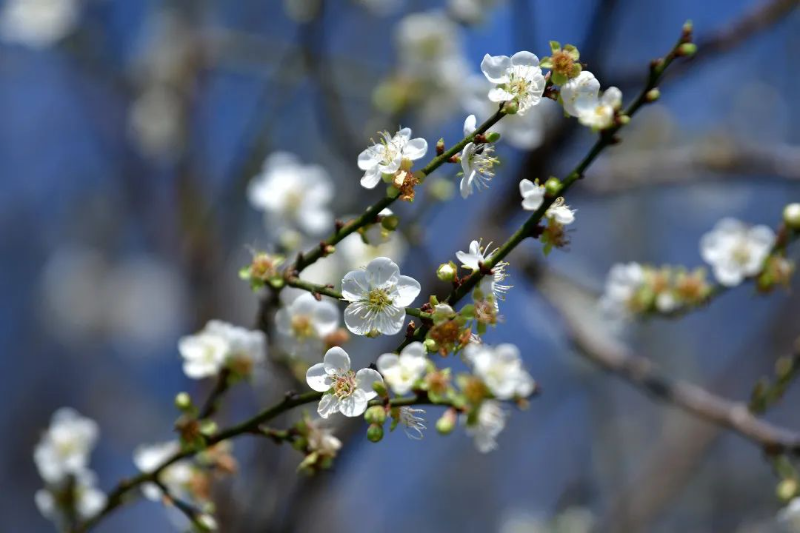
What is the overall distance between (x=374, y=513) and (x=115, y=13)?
3.68 metres

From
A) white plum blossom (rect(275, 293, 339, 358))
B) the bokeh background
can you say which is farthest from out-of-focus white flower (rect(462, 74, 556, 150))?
white plum blossom (rect(275, 293, 339, 358))

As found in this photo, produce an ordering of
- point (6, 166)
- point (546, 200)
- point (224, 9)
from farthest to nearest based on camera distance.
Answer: point (6, 166) < point (224, 9) < point (546, 200)

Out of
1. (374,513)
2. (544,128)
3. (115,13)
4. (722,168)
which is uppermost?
(115,13)

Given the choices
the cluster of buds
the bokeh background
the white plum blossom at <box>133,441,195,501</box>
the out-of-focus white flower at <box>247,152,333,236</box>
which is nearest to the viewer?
the cluster of buds

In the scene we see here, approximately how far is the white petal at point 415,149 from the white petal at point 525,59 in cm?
16

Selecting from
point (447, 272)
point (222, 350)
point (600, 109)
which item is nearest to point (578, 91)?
point (600, 109)

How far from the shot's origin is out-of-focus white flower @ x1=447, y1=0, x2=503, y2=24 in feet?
7.78

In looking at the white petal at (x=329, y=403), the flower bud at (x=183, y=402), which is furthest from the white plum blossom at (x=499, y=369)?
the flower bud at (x=183, y=402)

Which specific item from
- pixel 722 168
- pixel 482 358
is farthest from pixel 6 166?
pixel 482 358

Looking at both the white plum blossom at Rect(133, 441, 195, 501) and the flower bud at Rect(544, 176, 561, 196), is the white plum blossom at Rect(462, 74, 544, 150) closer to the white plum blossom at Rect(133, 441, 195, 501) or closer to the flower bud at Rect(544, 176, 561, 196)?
the flower bud at Rect(544, 176, 561, 196)

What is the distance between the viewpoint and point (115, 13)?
462cm

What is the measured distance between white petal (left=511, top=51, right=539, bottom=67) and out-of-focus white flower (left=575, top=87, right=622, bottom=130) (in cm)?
8

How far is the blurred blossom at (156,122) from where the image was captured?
3533 mm

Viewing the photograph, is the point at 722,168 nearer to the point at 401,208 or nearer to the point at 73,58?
the point at 401,208
